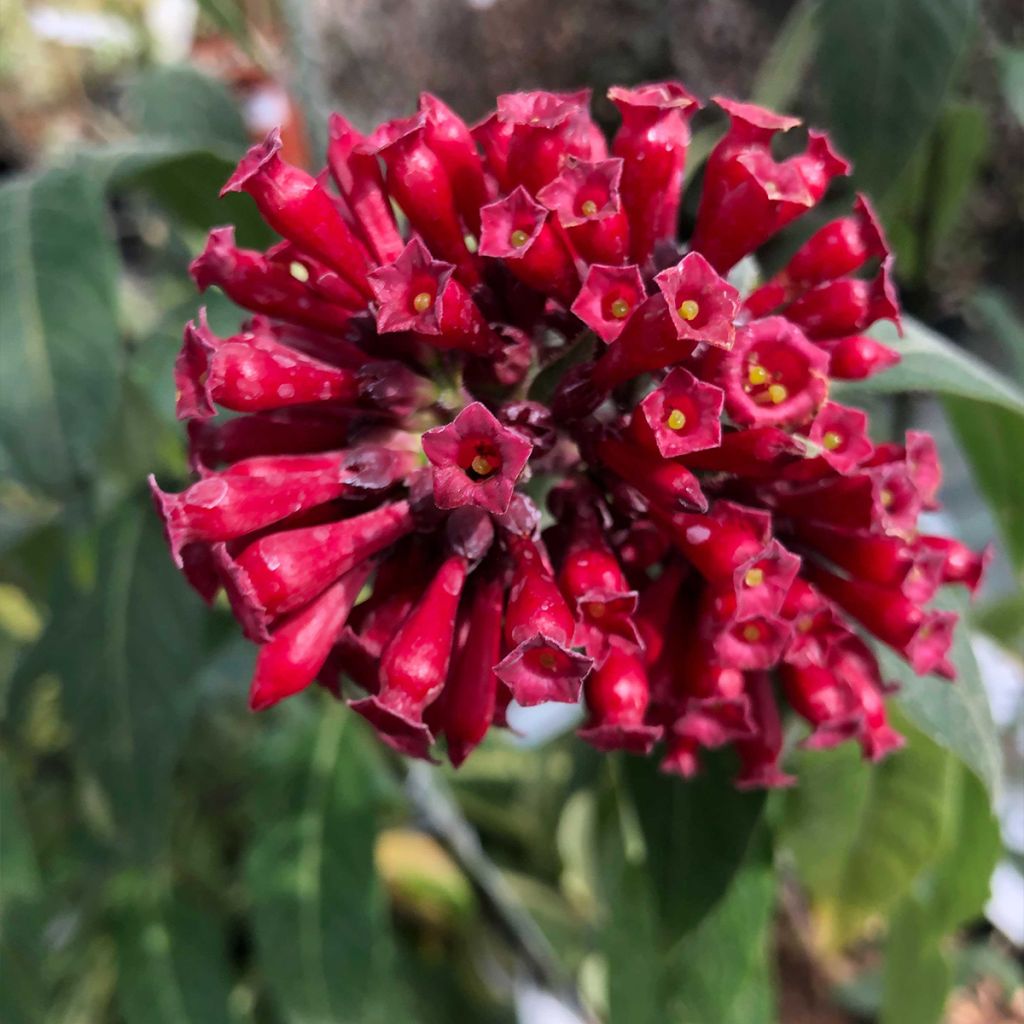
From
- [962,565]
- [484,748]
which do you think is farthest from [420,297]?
[484,748]

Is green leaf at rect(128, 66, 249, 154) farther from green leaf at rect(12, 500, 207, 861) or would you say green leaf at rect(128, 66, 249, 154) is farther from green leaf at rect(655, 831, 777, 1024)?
green leaf at rect(655, 831, 777, 1024)

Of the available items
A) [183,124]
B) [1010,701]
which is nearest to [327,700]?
[183,124]

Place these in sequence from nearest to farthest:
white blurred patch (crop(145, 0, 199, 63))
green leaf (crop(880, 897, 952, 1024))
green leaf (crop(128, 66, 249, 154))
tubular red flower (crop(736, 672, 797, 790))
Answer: tubular red flower (crop(736, 672, 797, 790)) < green leaf (crop(880, 897, 952, 1024)) < green leaf (crop(128, 66, 249, 154)) < white blurred patch (crop(145, 0, 199, 63))

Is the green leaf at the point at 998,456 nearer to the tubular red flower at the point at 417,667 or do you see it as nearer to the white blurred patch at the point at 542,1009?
the tubular red flower at the point at 417,667

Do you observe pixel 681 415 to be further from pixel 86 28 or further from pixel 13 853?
pixel 86 28

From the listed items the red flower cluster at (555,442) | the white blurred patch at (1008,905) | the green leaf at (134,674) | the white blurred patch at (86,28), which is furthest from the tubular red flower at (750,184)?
the white blurred patch at (86,28)

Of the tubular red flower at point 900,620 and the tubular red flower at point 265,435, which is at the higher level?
the tubular red flower at point 265,435

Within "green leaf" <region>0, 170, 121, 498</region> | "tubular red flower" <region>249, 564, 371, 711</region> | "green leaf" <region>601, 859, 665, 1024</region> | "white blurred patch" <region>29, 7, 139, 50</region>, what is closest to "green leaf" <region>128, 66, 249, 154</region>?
"green leaf" <region>0, 170, 121, 498</region>
